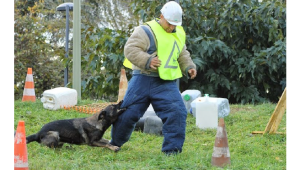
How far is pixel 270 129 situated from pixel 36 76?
10.2m

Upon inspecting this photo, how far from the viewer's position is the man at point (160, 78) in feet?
17.6

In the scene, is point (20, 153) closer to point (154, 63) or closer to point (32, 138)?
Result: point (32, 138)

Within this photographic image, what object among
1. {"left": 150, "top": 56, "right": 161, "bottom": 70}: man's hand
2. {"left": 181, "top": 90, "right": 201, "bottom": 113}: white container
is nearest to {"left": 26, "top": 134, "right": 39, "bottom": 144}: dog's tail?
{"left": 150, "top": 56, "right": 161, "bottom": 70}: man's hand

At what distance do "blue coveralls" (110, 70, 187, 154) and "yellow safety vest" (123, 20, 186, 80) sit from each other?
0.14 metres

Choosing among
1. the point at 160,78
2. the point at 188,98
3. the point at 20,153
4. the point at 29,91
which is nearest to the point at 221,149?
the point at 160,78

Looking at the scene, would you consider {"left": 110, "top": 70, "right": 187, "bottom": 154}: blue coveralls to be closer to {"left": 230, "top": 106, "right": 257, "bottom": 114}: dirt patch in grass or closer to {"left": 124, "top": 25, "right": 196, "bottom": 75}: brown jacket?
{"left": 124, "top": 25, "right": 196, "bottom": 75}: brown jacket

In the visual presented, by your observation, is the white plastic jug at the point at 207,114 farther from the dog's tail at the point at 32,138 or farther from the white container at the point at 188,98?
the dog's tail at the point at 32,138

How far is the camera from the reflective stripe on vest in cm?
537

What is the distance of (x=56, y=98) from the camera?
8.94 metres

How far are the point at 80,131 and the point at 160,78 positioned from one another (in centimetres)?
114

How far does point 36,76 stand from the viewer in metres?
15.5

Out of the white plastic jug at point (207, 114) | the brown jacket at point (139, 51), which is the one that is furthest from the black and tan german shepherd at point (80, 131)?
the white plastic jug at point (207, 114)

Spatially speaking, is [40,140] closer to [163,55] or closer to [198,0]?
[163,55]

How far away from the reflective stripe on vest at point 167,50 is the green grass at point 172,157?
3.02 feet
